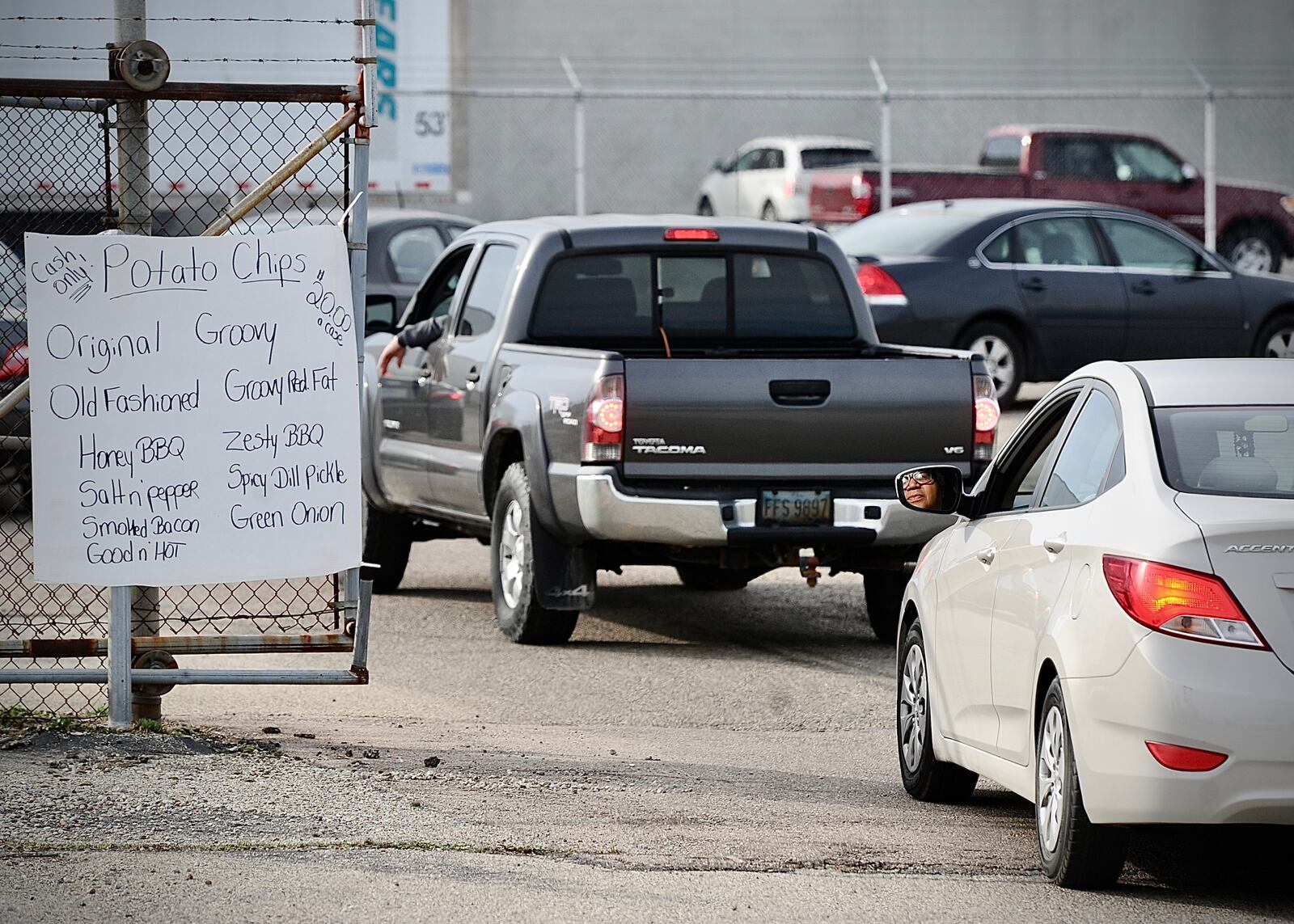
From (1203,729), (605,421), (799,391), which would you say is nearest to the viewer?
(1203,729)

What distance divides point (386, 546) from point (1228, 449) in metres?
7.25

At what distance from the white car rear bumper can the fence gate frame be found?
297 centimetres

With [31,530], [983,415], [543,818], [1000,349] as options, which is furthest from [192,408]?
[1000,349]

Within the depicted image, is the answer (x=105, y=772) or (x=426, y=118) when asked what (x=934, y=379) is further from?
(x=426, y=118)

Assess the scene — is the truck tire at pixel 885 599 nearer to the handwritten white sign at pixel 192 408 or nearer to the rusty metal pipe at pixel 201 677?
the rusty metal pipe at pixel 201 677

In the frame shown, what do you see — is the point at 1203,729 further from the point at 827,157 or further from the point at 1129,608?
the point at 827,157

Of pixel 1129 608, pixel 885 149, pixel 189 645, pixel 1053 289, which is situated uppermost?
pixel 885 149

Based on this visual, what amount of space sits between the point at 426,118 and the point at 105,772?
23984 millimetres

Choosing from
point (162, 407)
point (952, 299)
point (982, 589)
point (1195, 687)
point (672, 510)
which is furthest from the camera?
point (952, 299)

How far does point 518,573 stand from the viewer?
10109 millimetres

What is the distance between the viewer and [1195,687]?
498 cm

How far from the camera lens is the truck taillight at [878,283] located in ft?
57.5

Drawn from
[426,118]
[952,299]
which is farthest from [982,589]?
[426,118]

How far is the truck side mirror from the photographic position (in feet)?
20.9
